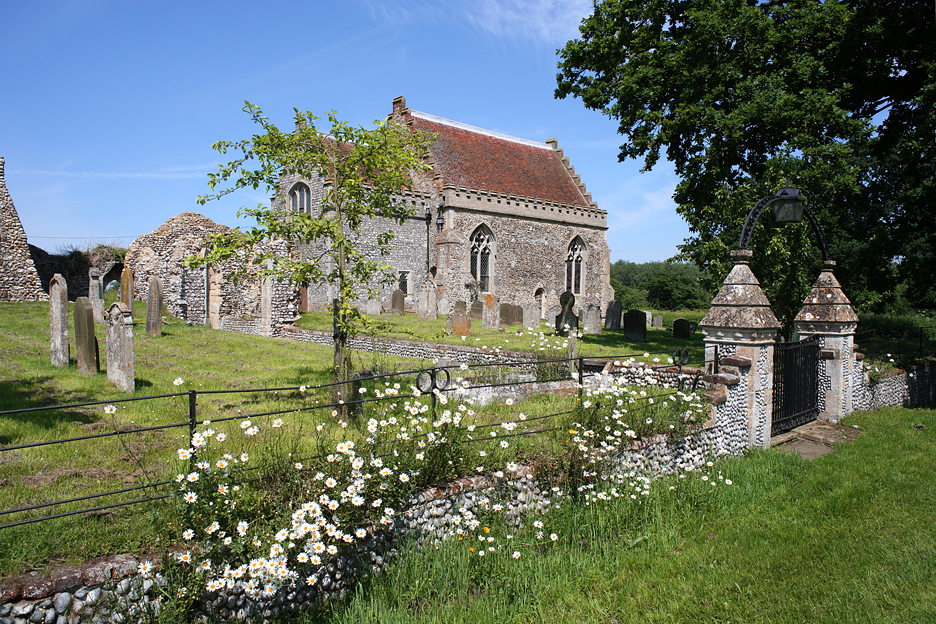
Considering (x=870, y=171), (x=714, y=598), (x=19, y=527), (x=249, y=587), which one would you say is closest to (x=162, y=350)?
(x=19, y=527)

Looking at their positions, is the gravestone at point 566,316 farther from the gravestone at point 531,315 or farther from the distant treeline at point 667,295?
the distant treeline at point 667,295

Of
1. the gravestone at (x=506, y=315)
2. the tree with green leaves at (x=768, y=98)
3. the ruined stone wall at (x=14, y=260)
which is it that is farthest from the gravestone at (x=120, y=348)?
the ruined stone wall at (x=14, y=260)

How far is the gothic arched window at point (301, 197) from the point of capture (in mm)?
27109

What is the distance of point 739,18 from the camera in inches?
491

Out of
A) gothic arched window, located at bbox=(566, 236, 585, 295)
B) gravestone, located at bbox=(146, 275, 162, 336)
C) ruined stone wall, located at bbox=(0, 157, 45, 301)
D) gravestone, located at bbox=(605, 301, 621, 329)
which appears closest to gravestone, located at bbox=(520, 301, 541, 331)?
gravestone, located at bbox=(605, 301, 621, 329)

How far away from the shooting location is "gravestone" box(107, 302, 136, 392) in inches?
315

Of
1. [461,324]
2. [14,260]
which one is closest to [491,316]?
[461,324]

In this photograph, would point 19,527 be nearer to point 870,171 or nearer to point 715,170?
point 715,170

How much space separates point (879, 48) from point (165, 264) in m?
23.1

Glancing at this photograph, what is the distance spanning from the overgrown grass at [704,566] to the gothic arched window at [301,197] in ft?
79.7

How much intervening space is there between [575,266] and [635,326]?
15308 millimetres

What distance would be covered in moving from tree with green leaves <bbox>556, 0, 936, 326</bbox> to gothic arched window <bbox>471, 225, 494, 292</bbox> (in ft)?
40.3

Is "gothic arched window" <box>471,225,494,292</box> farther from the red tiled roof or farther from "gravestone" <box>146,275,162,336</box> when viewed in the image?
"gravestone" <box>146,275,162,336</box>

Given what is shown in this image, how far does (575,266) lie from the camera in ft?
107
